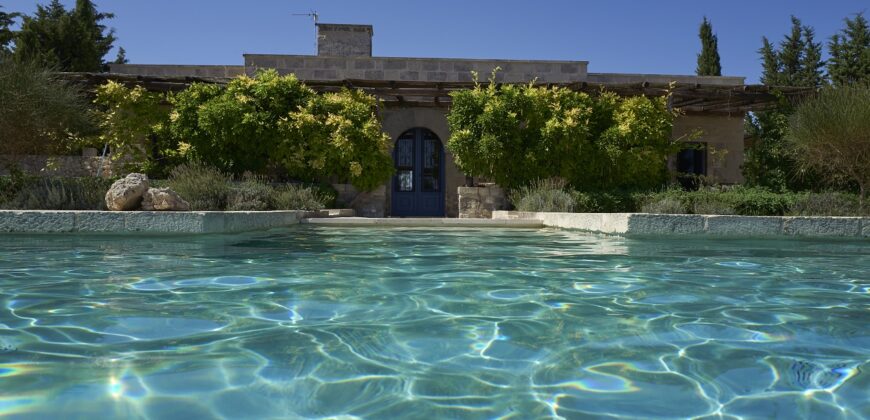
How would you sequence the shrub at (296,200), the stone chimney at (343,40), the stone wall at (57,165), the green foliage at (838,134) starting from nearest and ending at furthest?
the shrub at (296,200) < the green foliage at (838,134) < the stone wall at (57,165) < the stone chimney at (343,40)

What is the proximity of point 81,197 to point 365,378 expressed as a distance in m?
8.86

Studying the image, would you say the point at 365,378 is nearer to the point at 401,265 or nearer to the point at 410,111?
the point at 401,265

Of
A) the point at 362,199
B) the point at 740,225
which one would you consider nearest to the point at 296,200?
the point at 362,199

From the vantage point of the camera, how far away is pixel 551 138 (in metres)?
12.9

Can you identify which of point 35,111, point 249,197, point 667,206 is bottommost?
point 667,206

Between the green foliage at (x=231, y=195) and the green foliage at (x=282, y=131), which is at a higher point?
the green foliage at (x=282, y=131)

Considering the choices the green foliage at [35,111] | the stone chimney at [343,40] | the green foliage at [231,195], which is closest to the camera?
the green foliage at [231,195]

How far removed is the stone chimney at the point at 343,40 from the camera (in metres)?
16.7

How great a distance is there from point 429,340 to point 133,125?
13.1 m

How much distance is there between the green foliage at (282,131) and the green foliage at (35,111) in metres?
2.17

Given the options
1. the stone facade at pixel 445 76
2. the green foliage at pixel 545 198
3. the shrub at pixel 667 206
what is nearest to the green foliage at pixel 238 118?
the stone facade at pixel 445 76

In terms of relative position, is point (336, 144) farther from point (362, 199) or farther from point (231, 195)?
point (231, 195)

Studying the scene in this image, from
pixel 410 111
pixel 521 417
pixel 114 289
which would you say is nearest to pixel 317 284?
pixel 114 289

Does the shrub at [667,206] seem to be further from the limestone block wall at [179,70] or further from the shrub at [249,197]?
the limestone block wall at [179,70]
